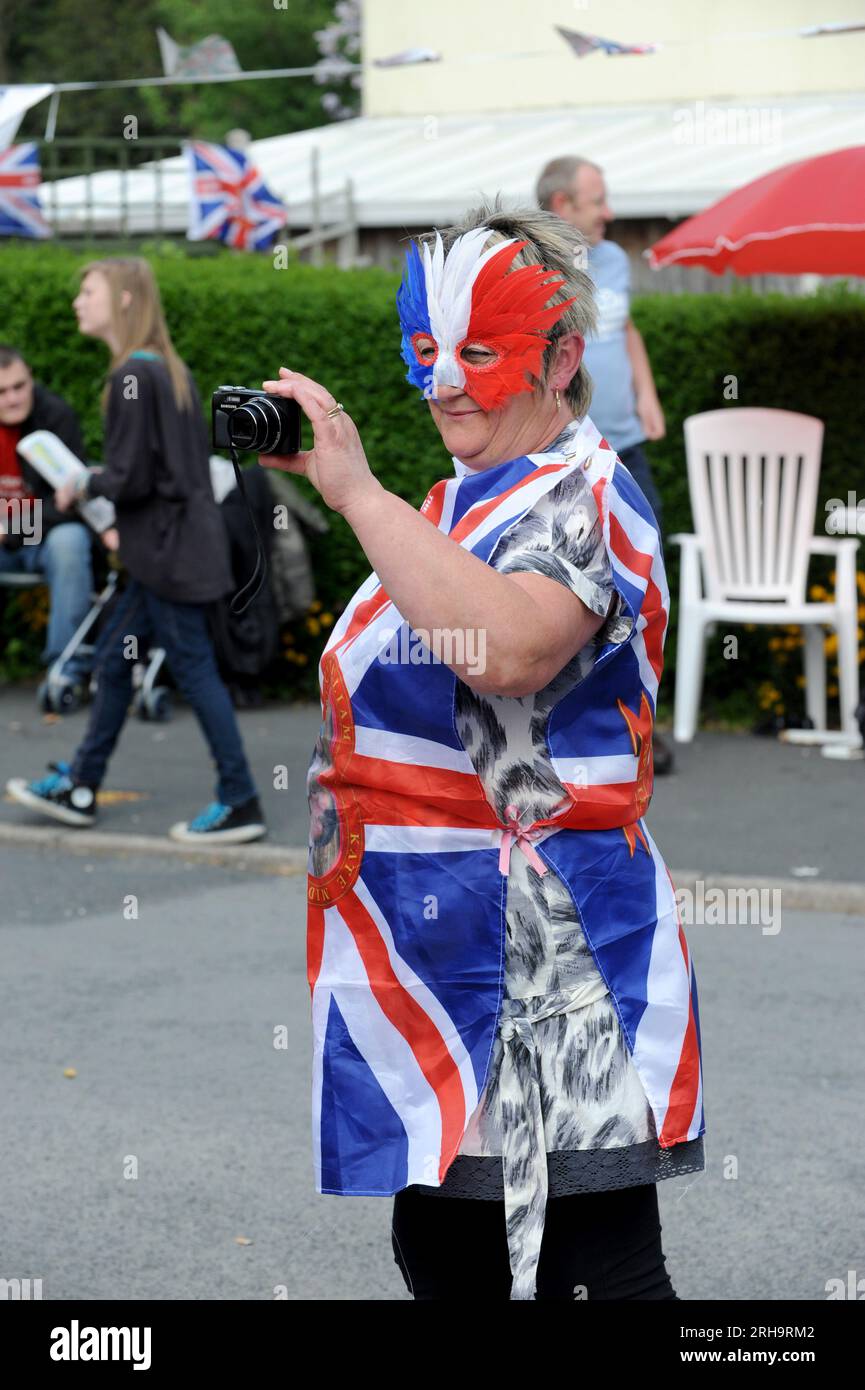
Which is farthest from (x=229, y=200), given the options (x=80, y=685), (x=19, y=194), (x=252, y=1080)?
(x=252, y=1080)

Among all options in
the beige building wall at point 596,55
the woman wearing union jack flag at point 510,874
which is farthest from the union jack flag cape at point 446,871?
the beige building wall at point 596,55

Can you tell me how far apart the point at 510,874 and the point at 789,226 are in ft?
21.1

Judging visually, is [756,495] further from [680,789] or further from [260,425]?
[260,425]

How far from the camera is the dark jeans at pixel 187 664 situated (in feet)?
25.3

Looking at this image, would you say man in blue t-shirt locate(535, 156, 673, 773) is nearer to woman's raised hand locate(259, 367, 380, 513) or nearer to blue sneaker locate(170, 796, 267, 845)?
blue sneaker locate(170, 796, 267, 845)

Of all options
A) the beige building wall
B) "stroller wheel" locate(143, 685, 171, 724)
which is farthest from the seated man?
the beige building wall

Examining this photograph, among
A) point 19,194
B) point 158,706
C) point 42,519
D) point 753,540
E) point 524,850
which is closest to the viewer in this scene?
point 524,850

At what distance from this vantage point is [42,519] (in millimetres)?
10859

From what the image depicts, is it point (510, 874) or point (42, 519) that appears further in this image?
point (42, 519)

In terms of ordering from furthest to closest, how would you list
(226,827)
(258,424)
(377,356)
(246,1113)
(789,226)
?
(377,356) < (789,226) < (226,827) < (246,1113) < (258,424)

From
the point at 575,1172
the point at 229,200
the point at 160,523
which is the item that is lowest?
the point at 160,523

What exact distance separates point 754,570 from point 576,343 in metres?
7.16

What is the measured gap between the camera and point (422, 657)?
103 inches
